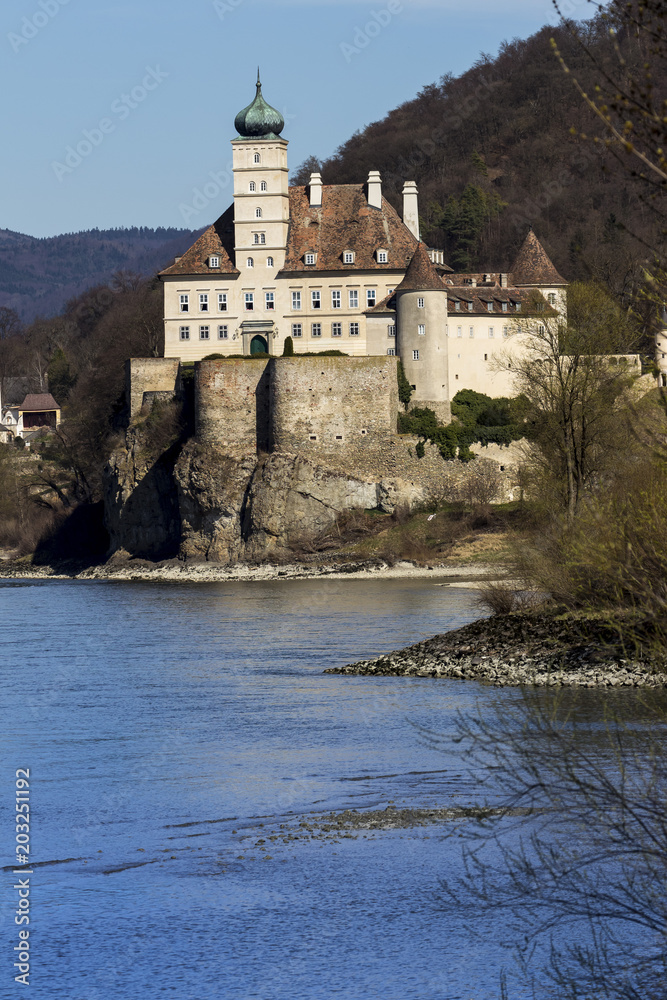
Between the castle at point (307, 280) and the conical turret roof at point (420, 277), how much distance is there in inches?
44.8

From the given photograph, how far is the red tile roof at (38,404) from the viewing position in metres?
112

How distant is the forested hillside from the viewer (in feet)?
290

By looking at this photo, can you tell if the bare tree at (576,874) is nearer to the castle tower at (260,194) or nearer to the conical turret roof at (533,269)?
the conical turret roof at (533,269)

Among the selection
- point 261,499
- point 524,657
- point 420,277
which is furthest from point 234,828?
point 420,277

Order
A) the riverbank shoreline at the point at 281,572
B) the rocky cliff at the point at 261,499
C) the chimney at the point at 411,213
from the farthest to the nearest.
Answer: the chimney at the point at 411,213
the rocky cliff at the point at 261,499
the riverbank shoreline at the point at 281,572

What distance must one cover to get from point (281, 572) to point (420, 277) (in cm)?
1438

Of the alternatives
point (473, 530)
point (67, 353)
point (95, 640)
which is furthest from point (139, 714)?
point (67, 353)

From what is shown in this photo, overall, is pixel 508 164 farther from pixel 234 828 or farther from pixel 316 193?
pixel 234 828

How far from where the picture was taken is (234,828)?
16.2 meters

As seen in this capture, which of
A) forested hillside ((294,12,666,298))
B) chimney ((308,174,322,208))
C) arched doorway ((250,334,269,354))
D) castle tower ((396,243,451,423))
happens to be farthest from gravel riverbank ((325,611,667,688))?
forested hillside ((294,12,666,298))

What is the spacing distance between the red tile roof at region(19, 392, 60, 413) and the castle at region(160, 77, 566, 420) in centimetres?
4930

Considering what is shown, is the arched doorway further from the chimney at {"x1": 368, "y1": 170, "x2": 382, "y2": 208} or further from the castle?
the chimney at {"x1": 368, "y1": 170, "x2": 382, "y2": 208}

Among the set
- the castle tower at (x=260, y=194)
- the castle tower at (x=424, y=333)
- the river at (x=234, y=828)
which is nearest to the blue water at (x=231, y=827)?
the river at (x=234, y=828)

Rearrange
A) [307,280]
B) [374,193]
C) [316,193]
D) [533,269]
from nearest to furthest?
[307,280] < [533,269] < [374,193] < [316,193]
